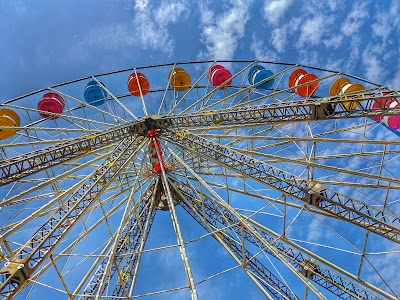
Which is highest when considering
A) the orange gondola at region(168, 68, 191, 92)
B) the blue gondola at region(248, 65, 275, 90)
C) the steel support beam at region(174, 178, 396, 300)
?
the orange gondola at region(168, 68, 191, 92)

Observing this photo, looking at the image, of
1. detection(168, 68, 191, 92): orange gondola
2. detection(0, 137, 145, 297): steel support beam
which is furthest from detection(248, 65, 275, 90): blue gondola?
detection(0, 137, 145, 297): steel support beam

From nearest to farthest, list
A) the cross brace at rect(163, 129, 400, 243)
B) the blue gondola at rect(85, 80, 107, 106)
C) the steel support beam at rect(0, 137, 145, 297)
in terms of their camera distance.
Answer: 1. the steel support beam at rect(0, 137, 145, 297)
2. the cross brace at rect(163, 129, 400, 243)
3. the blue gondola at rect(85, 80, 107, 106)

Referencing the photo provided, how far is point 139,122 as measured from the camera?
21141 millimetres

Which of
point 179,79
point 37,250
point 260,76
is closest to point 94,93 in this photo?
point 179,79

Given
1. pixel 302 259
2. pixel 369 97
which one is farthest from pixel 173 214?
pixel 369 97

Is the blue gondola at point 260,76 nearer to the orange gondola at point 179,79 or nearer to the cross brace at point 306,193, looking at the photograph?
the orange gondola at point 179,79

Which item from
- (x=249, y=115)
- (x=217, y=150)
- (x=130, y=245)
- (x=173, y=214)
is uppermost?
(x=249, y=115)

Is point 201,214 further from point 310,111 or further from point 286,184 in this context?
point 310,111

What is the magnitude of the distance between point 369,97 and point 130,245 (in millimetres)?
13041

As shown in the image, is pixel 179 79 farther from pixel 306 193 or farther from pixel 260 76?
pixel 306 193

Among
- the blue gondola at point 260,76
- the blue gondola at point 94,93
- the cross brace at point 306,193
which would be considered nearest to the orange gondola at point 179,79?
the blue gondola at point 260,76

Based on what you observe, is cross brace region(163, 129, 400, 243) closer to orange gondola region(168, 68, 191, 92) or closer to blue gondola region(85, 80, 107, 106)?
orange gondola region(168, 68, 191, 92)

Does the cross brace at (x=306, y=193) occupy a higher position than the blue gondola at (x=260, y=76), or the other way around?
the blue gondola at (x=260, y=76)

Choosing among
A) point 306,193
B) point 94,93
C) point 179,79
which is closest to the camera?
point 306,193
